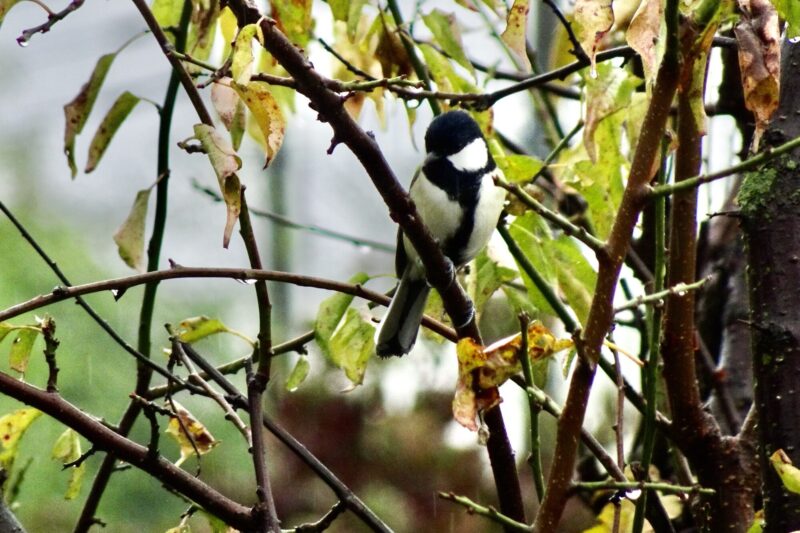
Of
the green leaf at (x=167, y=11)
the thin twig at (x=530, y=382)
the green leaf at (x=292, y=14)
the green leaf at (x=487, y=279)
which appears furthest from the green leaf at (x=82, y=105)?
the thin twig at (x=530, y=382)

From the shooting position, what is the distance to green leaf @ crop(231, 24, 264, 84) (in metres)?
0.84

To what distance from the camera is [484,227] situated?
170 centimetres

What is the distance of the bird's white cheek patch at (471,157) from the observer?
1753mm

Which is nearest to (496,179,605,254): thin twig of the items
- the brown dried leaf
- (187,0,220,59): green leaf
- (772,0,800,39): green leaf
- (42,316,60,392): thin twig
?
the brown dried leaf

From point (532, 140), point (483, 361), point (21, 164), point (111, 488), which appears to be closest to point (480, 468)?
point (532, 140)

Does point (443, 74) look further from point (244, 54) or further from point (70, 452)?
point (70, 452)

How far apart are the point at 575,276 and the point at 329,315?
0.32m

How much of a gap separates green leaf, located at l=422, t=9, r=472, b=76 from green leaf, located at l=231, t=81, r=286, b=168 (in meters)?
0.51

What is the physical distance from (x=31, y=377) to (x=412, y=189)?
2.71 m

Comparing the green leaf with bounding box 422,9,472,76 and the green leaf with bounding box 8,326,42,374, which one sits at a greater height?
the green leaf with bounding box 422,9,472,76

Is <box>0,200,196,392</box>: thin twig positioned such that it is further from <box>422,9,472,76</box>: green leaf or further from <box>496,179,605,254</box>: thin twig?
<box>422,9,472,76</box>: green leaf

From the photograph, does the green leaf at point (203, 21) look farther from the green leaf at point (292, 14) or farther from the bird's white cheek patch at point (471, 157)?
the bird's white cheek patch at point (471, 157)

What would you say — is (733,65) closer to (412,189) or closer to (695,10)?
(412,189)

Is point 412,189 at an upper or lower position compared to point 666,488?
upper
